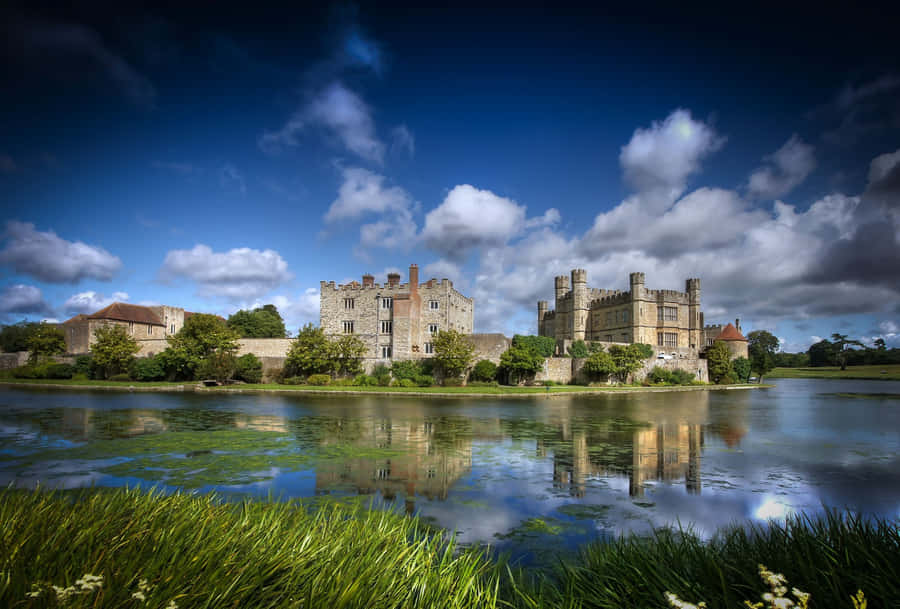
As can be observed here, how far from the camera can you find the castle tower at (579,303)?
62.2m

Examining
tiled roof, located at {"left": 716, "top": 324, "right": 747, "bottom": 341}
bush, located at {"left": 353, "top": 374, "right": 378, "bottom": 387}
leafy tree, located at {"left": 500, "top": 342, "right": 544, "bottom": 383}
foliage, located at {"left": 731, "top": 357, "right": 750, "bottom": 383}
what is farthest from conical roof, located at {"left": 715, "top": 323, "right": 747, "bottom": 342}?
bush, located at {"left": 353, "top": 374, "right": 378, "bottom": 387}

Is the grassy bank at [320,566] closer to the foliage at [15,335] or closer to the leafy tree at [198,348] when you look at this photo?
the leafy tree at [198,348]

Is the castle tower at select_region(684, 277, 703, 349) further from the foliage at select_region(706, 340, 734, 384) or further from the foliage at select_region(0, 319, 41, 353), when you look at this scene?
the foliage at select_region(0, 319, 41, 353)

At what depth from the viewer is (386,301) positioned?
156ft

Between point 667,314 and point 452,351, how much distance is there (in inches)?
1260

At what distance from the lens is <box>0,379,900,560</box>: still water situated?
25.6 ft

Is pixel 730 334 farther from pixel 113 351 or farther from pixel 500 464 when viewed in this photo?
pixel 113 351

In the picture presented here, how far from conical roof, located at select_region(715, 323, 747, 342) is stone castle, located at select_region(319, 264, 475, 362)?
Answer: 3906 cm

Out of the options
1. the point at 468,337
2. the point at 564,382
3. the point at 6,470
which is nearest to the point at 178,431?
the point at 6,470

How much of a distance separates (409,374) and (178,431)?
2748 cm

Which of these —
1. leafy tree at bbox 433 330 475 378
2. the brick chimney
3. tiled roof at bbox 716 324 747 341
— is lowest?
leafy tree at bbox 433 330 475 378

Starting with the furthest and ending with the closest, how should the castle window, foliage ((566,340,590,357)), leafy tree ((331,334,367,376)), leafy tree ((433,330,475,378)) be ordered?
the castle window, foliage ((566,340,590,357)), leafy tree ((331,334,367,376)), leafy tree ((433,330,475,378))

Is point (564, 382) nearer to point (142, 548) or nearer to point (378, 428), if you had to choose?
point (378, 428)

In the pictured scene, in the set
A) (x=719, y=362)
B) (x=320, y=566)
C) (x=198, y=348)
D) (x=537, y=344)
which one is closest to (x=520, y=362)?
(x=537, y=344)
